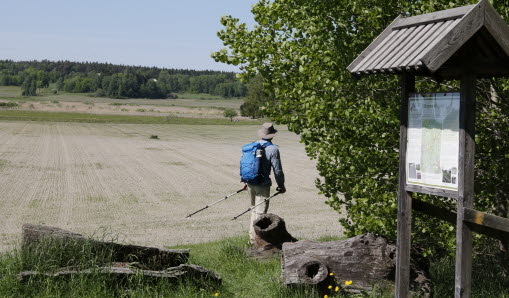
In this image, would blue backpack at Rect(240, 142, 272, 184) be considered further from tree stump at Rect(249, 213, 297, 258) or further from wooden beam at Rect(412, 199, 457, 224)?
wooden beam at Rect(412, 199, 457, 224)

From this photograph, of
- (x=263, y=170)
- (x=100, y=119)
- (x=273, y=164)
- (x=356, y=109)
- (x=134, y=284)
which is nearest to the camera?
(x=134, y=284)

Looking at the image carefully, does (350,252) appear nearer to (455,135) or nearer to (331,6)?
(455,135)

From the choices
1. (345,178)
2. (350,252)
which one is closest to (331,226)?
(345,178)

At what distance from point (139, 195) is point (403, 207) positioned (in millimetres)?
17938

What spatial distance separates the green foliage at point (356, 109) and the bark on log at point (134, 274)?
7.83ft

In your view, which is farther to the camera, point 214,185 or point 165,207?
point 214,185

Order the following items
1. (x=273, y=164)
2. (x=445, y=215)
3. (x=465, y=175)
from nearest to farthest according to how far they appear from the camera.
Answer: (x=465, y=175) < (x=445, y=215) < (x=273, y=164)

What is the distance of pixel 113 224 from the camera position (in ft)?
56.1

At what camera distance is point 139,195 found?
77.3ft

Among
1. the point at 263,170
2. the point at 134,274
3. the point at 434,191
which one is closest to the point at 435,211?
the point at 434,191

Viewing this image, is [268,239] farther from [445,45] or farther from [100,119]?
[100,119]

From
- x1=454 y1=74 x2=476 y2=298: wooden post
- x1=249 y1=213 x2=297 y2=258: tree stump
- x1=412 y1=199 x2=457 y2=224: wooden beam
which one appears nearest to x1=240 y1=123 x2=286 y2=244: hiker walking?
x1=249 y1=213 x2=297 y2=258: tree stump

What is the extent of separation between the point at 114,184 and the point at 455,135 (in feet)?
72.8

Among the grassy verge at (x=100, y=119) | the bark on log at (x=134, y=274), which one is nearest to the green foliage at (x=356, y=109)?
the bark on log at (x=134, y=274)
